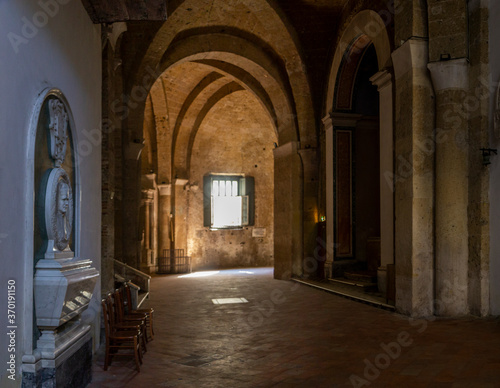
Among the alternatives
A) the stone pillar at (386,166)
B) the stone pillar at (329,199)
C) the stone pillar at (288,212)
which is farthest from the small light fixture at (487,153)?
the stone pillar at (288,212)

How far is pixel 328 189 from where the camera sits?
11.8m

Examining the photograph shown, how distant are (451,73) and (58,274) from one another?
6567mm

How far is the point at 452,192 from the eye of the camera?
23.8ft

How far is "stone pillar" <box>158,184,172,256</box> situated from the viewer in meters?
17.6

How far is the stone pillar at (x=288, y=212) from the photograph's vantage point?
13.0m

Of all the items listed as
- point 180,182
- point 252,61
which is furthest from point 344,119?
point 180,182

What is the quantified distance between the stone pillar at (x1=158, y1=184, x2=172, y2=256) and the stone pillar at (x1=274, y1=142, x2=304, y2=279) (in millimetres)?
5435

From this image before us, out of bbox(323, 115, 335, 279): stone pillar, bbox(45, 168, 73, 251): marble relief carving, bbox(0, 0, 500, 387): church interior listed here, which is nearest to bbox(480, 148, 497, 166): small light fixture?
bbox(0, 0, 500, 387): church interior

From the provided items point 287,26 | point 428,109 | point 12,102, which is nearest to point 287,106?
point 287,26

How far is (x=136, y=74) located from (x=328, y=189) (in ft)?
18.3

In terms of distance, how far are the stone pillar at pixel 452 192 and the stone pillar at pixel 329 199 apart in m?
4.34

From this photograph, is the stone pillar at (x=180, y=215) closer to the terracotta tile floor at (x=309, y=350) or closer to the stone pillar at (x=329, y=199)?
the stone pillar at (x=329, y=199)

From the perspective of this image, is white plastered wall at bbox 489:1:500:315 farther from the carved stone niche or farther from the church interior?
the carved stone niche

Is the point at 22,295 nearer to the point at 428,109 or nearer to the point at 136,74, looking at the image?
the point at 428,109
